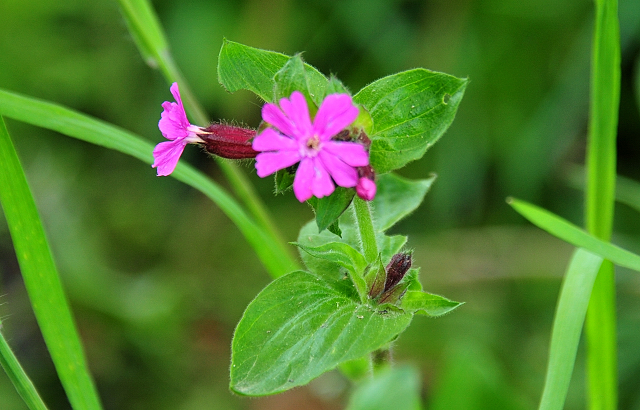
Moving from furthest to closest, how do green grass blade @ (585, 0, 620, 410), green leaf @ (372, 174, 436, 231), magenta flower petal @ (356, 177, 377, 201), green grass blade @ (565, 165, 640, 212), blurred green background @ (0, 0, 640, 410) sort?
1. blurred green background @ (0, 0, 640, 410)
2. green grass blade @ (565, 165, 640, 212)
3. green leaf @ (372, 174, 436, 231)
4. green grass blade @ (585, 0, 620, 410)
5. magenta flower petal @ (356, 177, 377, 201)

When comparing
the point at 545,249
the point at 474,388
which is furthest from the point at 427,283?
the point at 474,388

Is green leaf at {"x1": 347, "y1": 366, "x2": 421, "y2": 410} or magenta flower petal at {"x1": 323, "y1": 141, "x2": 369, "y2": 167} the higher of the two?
magenta flower petal at {"x1": 323, "y1": 141, "x2": 369, "y2": 167}

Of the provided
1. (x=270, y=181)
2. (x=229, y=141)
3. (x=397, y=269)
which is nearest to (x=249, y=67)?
(x=229, y=141)

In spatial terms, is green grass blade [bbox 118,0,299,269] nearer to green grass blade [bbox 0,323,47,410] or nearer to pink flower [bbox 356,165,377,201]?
pink flower [bbox 356,165,377,201]

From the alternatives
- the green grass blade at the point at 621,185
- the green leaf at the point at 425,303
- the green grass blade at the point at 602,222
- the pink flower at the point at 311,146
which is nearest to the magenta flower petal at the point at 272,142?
the pink flower at the point at 311,146

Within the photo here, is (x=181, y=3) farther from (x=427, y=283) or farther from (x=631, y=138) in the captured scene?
(x=631, y=138)

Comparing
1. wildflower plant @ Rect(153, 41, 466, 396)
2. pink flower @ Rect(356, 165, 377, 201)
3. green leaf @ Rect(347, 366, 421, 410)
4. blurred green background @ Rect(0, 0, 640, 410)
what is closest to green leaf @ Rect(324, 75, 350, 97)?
wildflower plant @ Rect(153, 41, 466, 396)

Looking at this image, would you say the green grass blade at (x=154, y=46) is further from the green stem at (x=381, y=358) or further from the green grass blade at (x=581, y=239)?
the green grass blade at (x=581, y=239)
